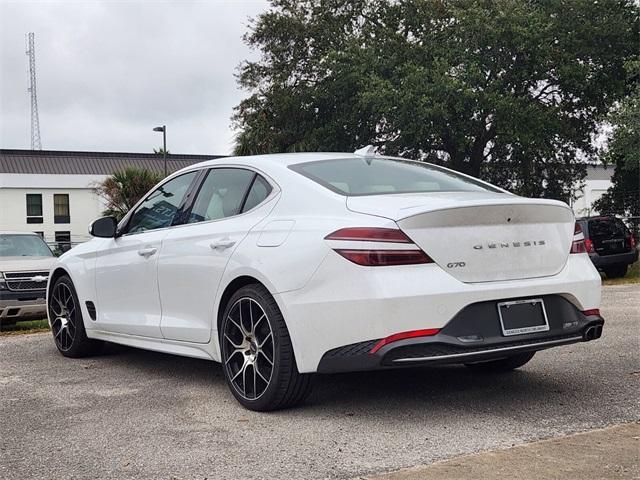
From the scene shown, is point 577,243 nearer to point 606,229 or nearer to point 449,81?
point 606,229

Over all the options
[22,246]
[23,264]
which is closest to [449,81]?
[22,246]

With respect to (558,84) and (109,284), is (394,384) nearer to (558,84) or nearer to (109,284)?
(109,284)

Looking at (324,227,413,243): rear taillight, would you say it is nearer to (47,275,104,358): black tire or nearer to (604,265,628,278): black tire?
(47,275,104,358): black tire

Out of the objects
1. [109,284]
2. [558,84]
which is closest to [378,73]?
[558,84]

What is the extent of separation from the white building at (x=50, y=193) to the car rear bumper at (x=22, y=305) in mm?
46927

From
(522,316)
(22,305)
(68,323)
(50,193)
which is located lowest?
(22,305)

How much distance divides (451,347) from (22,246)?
30.8ft

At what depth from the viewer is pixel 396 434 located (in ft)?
13.1

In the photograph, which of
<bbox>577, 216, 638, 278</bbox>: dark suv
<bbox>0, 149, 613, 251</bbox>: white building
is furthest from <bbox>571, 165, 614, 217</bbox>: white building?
<bbox>577, 216, 638, 278</bbox>: dark suv

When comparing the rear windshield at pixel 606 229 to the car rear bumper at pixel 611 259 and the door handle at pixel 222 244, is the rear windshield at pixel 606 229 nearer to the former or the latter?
the car rear bumper at pixel 611 259

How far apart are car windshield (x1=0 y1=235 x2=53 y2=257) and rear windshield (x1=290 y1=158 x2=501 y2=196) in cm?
781

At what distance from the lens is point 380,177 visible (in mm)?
4906

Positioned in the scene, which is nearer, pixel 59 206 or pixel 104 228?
pixel 104 228

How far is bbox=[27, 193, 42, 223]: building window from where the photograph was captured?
5684 centimetres
